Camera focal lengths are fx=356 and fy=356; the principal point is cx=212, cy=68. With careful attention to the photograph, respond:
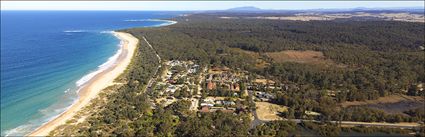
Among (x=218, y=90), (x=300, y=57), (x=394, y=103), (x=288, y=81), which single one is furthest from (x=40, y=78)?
(x=300, y=57)

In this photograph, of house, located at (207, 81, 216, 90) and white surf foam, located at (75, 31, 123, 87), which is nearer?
house, located at (207, 81, 216, 90)

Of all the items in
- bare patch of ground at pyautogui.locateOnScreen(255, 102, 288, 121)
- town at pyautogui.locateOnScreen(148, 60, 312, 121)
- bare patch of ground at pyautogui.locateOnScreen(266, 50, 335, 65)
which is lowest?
bare patch of ground at pyautogui.locateOnScreen(255, 102, 288, 121)

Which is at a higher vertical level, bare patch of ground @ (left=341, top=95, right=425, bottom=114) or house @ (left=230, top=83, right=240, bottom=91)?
house @ (left=230, top=83, right=240, bottom=91)

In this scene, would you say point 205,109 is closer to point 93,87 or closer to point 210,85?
point 210,85

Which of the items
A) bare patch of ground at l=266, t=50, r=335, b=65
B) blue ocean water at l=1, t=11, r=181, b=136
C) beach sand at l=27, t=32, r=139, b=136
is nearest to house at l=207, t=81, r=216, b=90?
beach sand at l=27, t=32, r=139, b=136

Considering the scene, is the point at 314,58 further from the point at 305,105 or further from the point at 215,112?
the point at 215,112

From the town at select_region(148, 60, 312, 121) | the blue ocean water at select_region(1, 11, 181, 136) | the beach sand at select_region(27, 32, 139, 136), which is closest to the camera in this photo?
the beach sand at select_region(27, 32, 139, 136)

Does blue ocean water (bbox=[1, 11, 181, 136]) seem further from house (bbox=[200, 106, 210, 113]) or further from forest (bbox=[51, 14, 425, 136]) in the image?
house (bbox=[200, 106, 210, 113])
